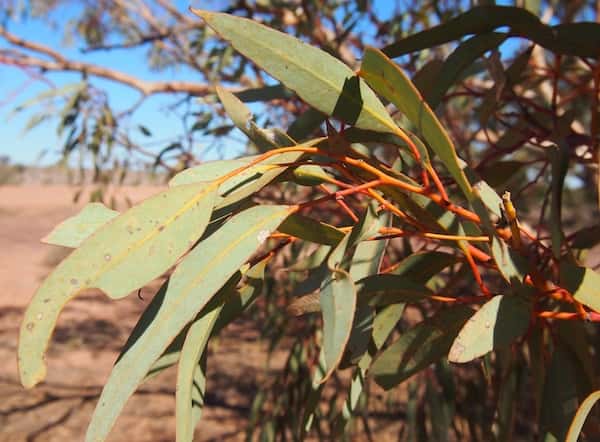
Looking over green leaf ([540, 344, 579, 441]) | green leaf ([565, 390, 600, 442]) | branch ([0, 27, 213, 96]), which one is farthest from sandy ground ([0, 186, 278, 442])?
green leaf ([565, 390, 600, 442])

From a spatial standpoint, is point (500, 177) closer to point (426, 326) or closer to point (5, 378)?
point (426, 326)

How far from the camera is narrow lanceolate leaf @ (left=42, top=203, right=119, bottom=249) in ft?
1.78

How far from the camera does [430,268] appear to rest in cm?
72

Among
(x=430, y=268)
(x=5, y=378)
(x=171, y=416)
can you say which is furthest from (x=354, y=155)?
(x=5, y=378)

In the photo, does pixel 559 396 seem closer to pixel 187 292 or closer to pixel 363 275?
pixel 363 275

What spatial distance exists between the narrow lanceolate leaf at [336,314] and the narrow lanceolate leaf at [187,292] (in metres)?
0.07

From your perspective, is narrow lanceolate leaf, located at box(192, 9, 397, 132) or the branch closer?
narrow lanceolate leaf, located at box(192, 9, 397, 132)

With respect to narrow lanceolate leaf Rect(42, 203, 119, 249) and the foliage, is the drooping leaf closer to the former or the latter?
the foliage

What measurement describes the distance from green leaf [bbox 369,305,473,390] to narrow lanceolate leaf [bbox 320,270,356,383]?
22 centimetres

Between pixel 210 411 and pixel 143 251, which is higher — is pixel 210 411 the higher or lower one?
the lower one

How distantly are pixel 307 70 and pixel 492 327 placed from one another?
0.92 ft

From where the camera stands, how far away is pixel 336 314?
47 cm

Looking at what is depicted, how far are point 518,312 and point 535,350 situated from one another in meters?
0.18

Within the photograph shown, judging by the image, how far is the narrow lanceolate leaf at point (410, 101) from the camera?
501 mm
